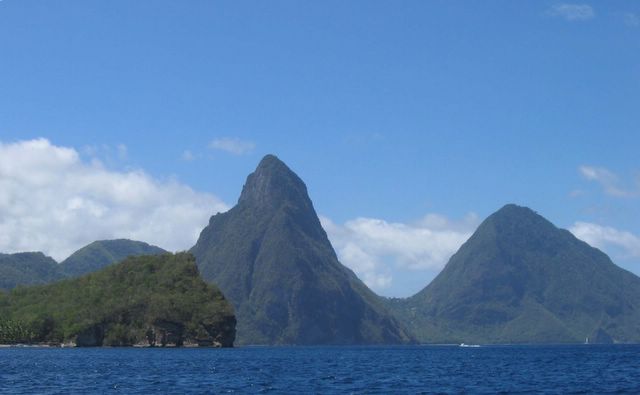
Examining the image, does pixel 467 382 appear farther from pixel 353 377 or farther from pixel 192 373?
pixel 192 373

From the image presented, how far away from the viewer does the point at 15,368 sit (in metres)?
116

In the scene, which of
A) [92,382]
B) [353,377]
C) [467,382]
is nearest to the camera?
[92,382]

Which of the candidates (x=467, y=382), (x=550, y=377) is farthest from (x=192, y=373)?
(x=550, y=377)

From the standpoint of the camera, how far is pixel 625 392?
79375 millimetres

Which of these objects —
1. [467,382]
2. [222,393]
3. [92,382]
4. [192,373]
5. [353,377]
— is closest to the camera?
[222,393]

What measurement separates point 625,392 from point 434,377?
3056 centimetres

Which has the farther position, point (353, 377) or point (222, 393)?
point (353, 377)

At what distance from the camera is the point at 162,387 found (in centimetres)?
8281

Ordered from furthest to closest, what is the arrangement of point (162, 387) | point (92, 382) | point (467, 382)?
1. point (467, 382)
2. point (92, 382)
3. point (162, 387)

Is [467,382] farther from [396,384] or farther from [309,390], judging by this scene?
[309,390]

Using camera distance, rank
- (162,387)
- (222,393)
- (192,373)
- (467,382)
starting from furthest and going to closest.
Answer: (192,373)
(467,382)
(162,387)
(222,393)

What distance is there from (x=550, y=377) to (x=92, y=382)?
5543 centimetres

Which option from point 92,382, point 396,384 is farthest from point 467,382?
point 92,382

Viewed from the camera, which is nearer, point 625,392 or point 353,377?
point 625,392
